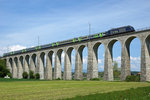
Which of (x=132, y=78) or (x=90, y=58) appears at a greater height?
(x=90, y=58)

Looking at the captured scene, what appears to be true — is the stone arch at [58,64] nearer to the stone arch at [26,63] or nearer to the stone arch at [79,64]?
the stone arch at [79,64]

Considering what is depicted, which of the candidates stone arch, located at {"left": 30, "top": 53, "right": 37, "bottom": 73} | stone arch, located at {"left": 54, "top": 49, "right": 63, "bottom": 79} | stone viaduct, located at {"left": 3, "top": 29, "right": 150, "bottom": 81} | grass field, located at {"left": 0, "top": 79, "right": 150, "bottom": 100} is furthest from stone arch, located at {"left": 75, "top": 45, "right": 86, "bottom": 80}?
grass field, located at {"left": 0, "top": 79, "right": 150, "bottom": 100}

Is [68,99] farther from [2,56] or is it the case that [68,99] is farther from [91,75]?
[2,56]

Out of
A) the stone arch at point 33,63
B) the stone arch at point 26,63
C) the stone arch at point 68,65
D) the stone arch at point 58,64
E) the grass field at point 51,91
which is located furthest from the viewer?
the stone arch at point 26,63

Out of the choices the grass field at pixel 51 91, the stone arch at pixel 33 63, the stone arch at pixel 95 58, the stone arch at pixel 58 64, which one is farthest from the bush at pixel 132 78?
the stone arch at pixel 33 63

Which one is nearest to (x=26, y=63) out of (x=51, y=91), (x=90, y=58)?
(x=90, y=58)

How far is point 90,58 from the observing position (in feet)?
187

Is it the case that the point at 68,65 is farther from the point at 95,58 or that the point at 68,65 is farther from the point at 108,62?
the point at 108,62

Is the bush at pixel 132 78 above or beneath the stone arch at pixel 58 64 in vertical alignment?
beneath

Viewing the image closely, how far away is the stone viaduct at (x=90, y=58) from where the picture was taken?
4441cm

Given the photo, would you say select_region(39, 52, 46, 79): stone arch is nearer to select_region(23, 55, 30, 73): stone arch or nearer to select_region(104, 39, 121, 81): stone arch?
select_region(23, 55, 30, 73): stone arch

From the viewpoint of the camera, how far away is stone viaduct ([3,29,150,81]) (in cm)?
4441

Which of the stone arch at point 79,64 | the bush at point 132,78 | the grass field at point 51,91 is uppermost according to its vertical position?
the stone arch at point 79,64

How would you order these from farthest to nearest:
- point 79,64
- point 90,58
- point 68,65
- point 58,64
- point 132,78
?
point 58,64 < point 68,65 < point 79,64 < point 90,58 < point 132,78
